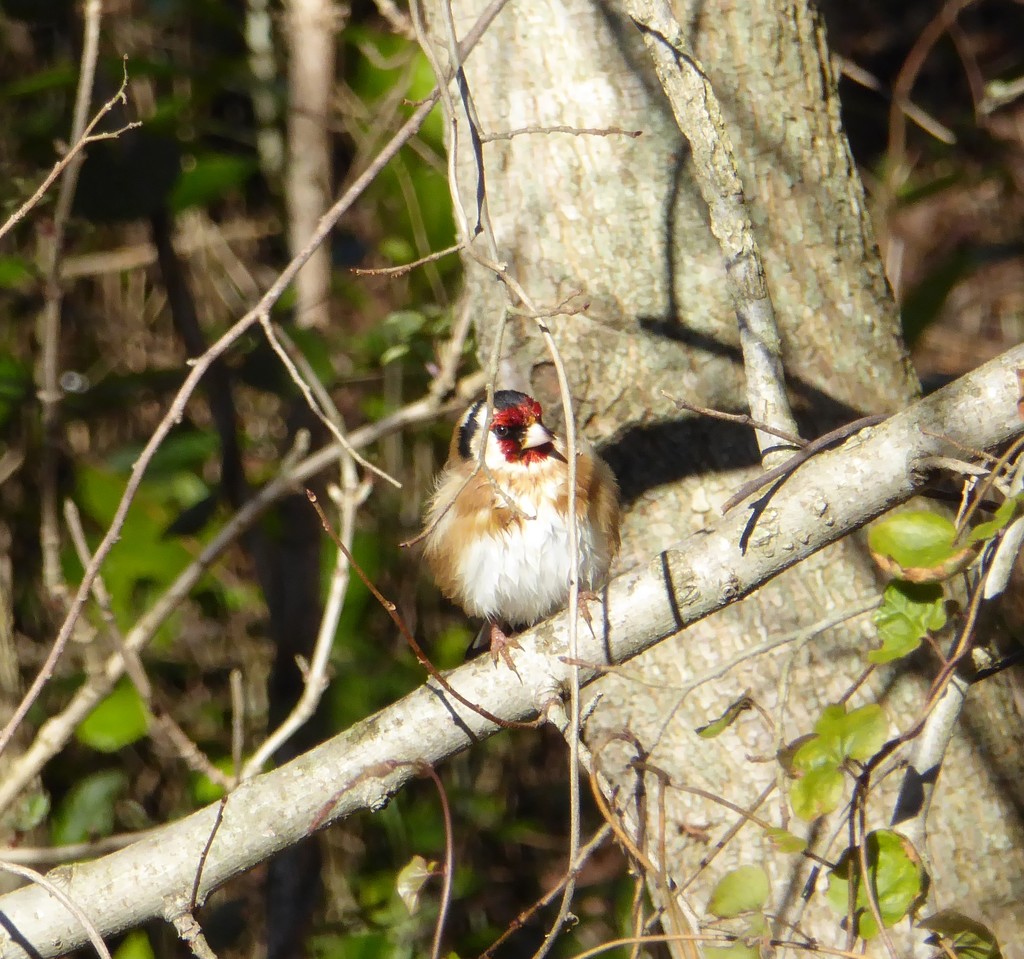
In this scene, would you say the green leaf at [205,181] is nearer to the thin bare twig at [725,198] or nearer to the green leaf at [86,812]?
the green leaf at [86,812]

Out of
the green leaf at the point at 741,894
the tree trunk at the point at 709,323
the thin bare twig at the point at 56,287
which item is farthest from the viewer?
the thin bare twig at the point at 56,287

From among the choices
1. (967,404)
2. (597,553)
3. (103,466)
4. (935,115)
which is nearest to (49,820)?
(103,466)

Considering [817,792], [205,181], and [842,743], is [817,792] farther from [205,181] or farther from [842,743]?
[205,181]

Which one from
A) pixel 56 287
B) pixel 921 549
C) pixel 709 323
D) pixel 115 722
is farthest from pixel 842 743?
pixel 115 722

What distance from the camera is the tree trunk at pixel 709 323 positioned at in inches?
107

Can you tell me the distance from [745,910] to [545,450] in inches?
56.0

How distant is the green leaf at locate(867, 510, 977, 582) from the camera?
6.24ft

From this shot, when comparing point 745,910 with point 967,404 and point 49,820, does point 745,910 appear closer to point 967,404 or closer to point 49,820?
point 967,404

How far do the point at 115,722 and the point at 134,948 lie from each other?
2.65 ft

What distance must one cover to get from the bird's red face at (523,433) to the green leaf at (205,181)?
62.1 inches

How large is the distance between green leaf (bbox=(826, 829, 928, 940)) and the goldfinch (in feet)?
3.68

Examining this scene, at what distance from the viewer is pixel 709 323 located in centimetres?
280

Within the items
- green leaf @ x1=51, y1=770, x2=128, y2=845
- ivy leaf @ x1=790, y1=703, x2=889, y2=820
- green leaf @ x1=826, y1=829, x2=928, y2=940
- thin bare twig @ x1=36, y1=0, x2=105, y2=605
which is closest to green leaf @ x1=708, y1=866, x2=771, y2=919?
green leaf @ x1=826, y1=829, x2=928, y2=940

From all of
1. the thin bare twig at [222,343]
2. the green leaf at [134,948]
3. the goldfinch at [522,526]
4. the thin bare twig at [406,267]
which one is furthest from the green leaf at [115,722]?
the thin bare twig at [406,267]
